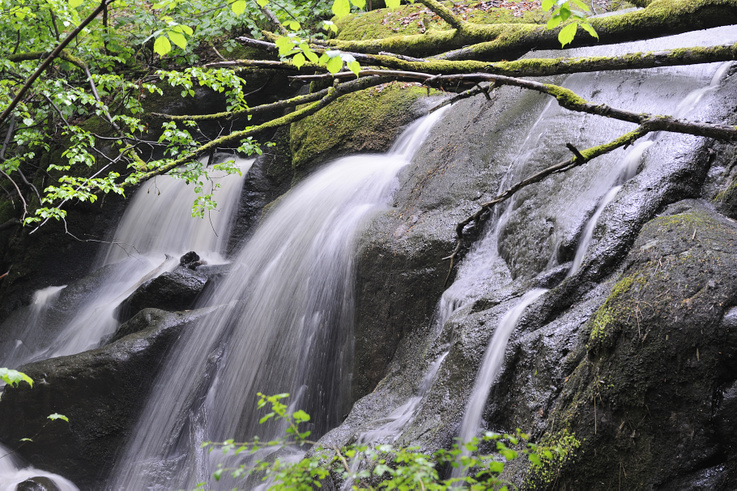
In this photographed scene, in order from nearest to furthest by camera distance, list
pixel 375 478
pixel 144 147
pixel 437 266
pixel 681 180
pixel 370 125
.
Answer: pixel 375 478, pixel 681 180, pixel 437 266, pixel 370 125, pixel 144 147

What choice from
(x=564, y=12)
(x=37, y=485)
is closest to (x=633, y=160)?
(x=564, y=12)

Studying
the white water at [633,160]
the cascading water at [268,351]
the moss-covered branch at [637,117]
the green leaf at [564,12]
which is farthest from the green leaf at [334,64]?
the cascading water at [268,351]

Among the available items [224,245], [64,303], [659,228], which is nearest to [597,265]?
[659,228]

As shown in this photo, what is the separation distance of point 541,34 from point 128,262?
8.09 metres

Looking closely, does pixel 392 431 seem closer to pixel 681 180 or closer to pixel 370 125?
pixel 681 180

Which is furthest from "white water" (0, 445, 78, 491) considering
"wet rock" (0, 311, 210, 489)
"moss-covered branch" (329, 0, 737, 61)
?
"moss-covered branch" (329, 0, 737, 61)

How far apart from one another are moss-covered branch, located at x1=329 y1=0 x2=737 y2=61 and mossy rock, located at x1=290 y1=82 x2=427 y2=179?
51.5 inches

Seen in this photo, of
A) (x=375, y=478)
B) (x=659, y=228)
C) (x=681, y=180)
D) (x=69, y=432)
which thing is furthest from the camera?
(x=69, y=432)

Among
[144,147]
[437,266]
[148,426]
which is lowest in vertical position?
[148,426]

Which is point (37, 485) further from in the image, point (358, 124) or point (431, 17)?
point (431, 17)

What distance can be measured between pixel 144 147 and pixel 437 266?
8406 mm

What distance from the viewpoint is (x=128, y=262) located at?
32.3 feet

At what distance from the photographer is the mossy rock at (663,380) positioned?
214cm

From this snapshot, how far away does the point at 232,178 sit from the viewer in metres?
9.81
